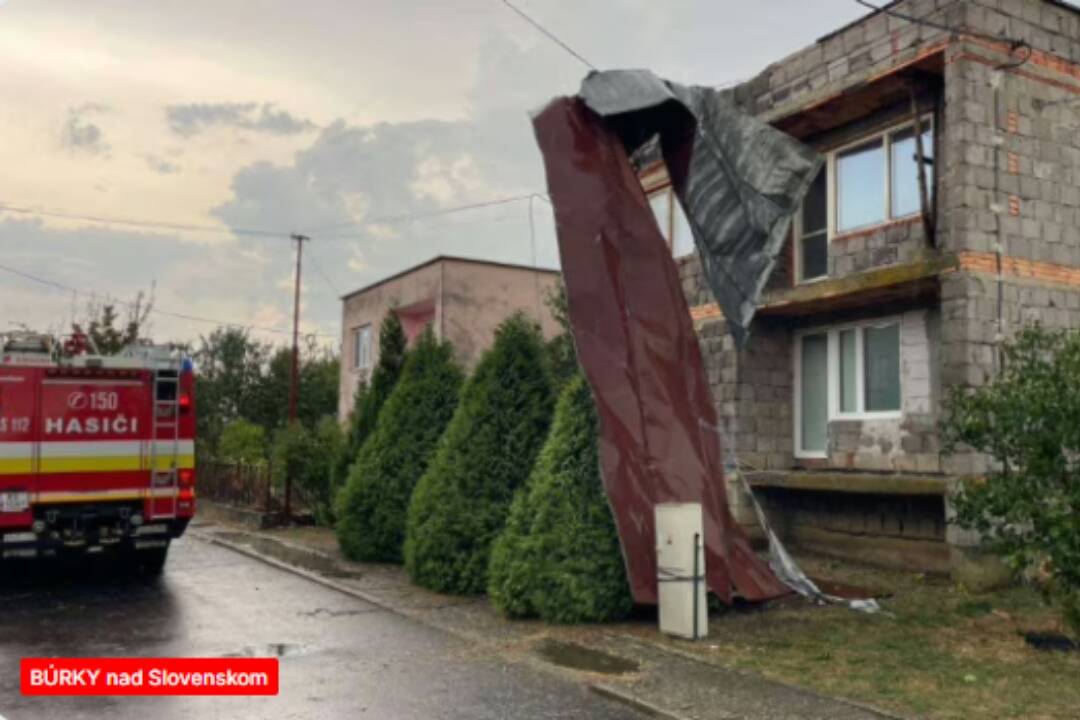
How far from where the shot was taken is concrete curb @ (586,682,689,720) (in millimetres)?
6203

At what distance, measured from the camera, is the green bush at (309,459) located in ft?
59.3

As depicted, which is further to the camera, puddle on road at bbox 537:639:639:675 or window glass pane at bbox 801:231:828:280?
window glass pane at bbox 801:231:828:280

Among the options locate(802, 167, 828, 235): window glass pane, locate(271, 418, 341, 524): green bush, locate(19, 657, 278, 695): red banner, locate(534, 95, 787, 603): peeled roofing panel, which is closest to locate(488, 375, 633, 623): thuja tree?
locate(534, 95, 787, 603): peeled roofing panel

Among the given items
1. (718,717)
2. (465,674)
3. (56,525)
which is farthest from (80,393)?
(718,717)

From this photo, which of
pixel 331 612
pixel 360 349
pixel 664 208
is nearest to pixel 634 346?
pixel 331 612

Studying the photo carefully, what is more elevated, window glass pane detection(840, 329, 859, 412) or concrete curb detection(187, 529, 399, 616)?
window glass pane detection(840, 329, 859, 412)

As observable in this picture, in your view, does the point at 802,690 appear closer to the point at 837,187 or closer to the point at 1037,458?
the point at 1037,458

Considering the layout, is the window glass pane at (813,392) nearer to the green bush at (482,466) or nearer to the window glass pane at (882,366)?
the window glass pane at (882,366)

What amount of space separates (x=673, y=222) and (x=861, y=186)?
423 centimetres

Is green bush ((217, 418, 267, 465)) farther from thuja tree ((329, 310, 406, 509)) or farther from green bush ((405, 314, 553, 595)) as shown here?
green bush ((405, 314, 553, 595))

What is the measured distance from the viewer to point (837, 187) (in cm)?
1409

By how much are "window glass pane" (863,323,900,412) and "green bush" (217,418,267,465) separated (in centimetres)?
1663

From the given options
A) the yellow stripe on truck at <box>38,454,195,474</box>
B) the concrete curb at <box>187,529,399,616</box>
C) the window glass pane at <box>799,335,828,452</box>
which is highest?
the window glass pane at <box>799,335,828,452</box>

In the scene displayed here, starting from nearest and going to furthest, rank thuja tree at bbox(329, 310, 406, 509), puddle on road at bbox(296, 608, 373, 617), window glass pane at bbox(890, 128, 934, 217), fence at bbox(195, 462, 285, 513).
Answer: puddle on road at bbox(296, 608, 373, 617) → window glass pane at bbox(890, 128, 934, 217) → thuja tree at bbox(329, 310, 406, 509) → fence at bbox(195, 462, 285, 513)
